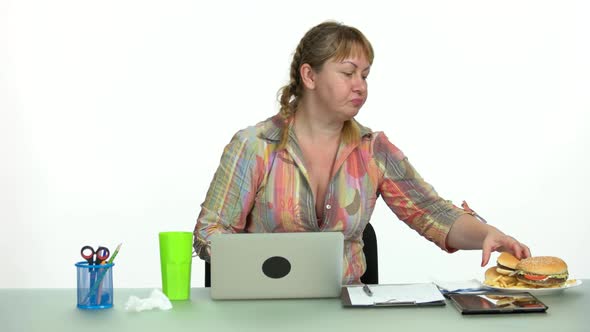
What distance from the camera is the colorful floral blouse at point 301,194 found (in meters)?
2.49

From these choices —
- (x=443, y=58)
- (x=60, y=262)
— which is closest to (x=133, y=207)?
(x=60, y=262)

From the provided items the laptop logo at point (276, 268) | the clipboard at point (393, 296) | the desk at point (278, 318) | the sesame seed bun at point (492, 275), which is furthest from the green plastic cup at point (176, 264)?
the sesame seed bun at point (492, 275)

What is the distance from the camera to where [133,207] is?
3.98m

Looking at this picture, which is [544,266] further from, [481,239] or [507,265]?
[481,239]

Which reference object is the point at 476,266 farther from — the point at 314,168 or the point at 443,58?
the point at 314,168

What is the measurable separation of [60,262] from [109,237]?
289 millimetres

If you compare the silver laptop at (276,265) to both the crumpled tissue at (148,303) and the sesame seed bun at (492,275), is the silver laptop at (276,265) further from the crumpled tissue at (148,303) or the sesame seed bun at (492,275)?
the sesame seed bun at (492,275)

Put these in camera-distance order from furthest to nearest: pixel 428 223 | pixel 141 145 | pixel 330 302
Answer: pixel 141 145
pixel 428 223
pixel 330 302

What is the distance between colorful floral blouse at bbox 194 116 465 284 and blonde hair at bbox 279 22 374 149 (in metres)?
0.05

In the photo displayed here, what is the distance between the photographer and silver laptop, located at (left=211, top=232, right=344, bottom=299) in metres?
1.77

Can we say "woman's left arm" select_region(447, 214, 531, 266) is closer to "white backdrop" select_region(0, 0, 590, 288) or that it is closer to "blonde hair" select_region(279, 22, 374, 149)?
"blonde hair" select_region(279, 22, 374, 149)

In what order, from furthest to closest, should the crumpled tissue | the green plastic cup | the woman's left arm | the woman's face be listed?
the woman's face
the woman's left arm
the green plastic cup
the crumpled tissue

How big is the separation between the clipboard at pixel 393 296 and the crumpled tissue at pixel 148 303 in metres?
Answer: 0.37

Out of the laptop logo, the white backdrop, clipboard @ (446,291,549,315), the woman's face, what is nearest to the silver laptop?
the laptop logo
